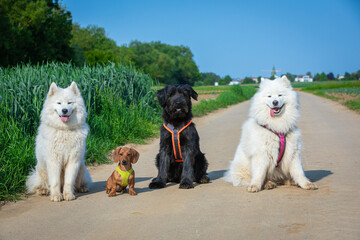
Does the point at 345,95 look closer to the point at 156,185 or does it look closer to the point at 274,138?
the point at 274,138

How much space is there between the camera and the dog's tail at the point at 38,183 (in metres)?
5.70

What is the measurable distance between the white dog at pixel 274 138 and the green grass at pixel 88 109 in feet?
11.9

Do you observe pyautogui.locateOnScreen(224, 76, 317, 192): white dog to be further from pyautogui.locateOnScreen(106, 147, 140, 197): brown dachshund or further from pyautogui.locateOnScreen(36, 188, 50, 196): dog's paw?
pyautogui.locateOnScreen(36, 188, 50, 196): dog's paw

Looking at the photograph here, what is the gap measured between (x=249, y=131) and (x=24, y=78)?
5.47 metres

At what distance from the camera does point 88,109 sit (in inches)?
378

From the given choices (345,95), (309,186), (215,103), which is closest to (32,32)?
(215,103)

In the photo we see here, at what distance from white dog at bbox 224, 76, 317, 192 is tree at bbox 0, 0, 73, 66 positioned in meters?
31.5

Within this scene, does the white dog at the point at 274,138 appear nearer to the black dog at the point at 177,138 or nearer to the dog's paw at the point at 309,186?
the dog's paw at the point at 309,186

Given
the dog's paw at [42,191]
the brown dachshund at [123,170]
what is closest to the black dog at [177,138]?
the brown dachshund at [123,170]

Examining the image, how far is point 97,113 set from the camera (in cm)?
1060

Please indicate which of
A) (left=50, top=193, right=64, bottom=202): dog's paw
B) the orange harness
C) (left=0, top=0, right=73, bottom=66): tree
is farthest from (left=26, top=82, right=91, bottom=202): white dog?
(left=0, top=0, right=73, bottom=66): tree

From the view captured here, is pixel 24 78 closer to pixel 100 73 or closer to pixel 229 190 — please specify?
pixel 100 73

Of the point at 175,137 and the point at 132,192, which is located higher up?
the point at 175,137

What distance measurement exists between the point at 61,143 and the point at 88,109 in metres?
4.23
